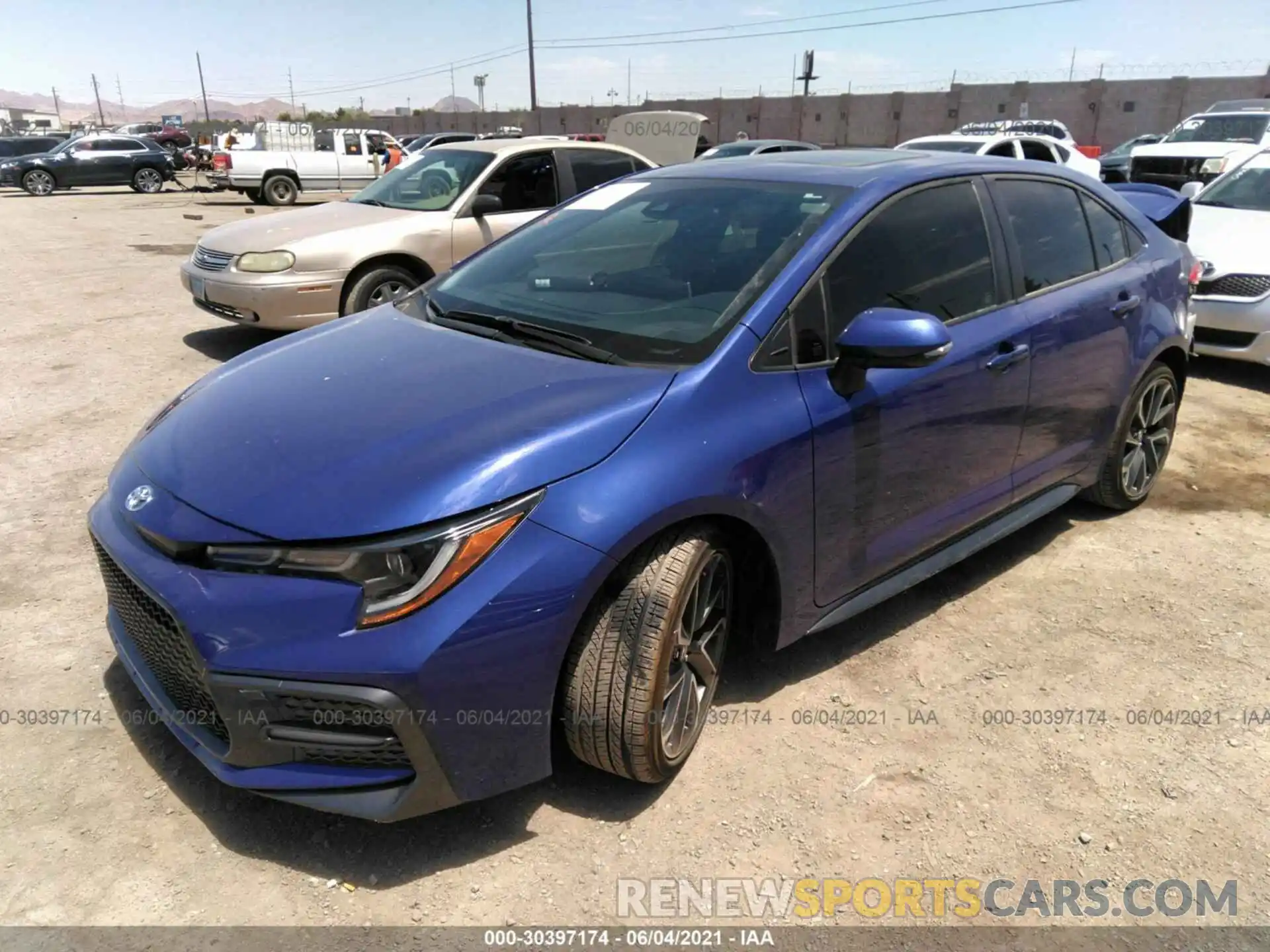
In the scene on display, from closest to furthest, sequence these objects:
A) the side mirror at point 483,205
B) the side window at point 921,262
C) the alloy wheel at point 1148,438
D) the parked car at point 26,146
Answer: the side window at point 921,262 → the alloy wheel at point 1148,438 → the side mirror at point 483,205 → the parked car at point 26,146

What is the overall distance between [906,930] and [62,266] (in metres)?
12.3

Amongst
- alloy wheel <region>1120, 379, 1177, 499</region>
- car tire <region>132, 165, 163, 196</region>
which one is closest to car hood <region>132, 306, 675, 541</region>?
alloy wheel <region>1120, 379, 1177, 499</region>

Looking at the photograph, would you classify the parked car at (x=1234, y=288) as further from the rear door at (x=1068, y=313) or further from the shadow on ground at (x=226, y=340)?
the shadow on ground at (x=226, y=340)

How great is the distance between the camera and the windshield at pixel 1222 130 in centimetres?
1582

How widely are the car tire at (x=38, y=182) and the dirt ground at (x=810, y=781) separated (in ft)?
79.8

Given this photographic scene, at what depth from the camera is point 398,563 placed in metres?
Answer: 2.05

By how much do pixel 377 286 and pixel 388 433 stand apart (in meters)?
4.80

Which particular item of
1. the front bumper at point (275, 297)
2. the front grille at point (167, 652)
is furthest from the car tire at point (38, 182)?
the front grille at point (167, 652)

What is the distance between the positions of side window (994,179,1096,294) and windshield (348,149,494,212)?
470 centimetres

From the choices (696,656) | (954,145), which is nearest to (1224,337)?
(696,656)

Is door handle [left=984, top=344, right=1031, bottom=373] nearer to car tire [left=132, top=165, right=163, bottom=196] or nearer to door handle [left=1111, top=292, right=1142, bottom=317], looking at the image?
door handle [left=1111, top=292, right=1142, bottom=317]

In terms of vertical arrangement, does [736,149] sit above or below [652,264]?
above

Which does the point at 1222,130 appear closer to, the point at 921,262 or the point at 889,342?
the point at 921,262

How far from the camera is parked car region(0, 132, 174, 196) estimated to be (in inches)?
926
